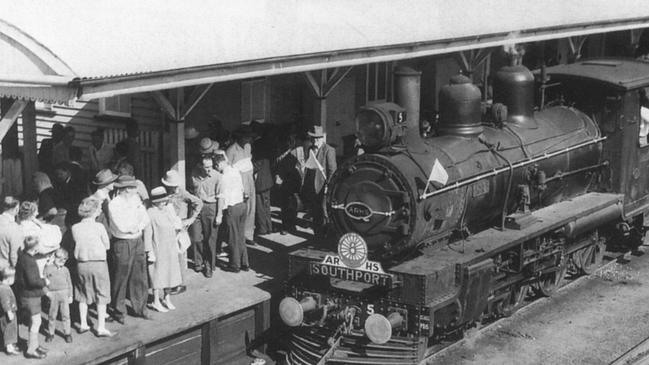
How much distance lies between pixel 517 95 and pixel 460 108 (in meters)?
1.48

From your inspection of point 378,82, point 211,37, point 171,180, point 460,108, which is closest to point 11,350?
point 171,180

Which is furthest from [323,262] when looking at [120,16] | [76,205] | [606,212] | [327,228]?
[606,212]

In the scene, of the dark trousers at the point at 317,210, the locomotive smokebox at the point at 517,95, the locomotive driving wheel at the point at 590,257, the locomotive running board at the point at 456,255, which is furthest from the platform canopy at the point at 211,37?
the locomotive driving wheel at the point at 590,257

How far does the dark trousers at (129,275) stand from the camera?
335 inches

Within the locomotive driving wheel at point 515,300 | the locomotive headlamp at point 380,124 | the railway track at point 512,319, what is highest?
the locomotive headlamp at point 380,124

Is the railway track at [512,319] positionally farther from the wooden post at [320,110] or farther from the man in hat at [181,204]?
the wooden post at [320,110]

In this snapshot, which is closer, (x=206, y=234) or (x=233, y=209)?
(x=206, y=234)

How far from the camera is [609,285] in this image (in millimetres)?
12148

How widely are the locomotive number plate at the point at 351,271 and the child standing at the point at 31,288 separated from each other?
9.66ft

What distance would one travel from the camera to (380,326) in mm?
8492

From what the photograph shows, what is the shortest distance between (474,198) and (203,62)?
3.52 metres

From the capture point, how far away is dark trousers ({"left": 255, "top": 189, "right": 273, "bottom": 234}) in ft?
39.1

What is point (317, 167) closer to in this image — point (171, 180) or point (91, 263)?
point (171, 180)

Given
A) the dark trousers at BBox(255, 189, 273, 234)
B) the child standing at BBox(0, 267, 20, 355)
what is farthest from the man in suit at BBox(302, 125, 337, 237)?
the child standing at BBox(0, 267, 20, 355)
